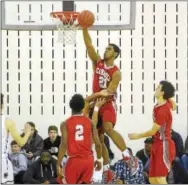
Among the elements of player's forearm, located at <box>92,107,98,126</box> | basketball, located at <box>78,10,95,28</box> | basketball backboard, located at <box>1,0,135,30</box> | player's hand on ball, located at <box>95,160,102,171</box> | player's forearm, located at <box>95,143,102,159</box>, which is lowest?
player's hand on ball, located at <box>95,160,102,171</box>

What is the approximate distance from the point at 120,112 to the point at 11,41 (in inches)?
81.6

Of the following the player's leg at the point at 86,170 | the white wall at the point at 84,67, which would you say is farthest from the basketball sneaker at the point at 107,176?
the white wall at the point at 84,67

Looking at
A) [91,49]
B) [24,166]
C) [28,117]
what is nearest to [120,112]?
[28,117]

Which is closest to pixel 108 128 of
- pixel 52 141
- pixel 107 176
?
pixel 107 176

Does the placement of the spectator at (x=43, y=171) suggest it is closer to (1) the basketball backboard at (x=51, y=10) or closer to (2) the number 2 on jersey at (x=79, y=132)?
(1) the basketball backboard at (x=51, y=10)

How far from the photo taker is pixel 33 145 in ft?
35.1

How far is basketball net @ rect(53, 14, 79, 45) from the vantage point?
9414mm

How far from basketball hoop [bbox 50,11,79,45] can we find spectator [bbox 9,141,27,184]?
1.52m

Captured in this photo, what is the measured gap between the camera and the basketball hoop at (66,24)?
9359 mm

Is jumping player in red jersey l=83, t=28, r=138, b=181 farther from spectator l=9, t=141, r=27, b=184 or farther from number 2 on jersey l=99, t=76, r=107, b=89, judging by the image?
spectator l=9, t=141, r=27, b=184

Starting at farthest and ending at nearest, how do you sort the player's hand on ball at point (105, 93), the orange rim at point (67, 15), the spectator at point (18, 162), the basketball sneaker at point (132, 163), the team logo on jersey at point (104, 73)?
the spectator at point (18, 162) → the orange rim at point (67, 15) → the basketball sneaker at point (132, 163) → the team logo on jersey at point (104, 73) → the player's hand on ball at point (105, 93)

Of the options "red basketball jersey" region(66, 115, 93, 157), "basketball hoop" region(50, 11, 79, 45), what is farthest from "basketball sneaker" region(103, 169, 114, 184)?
"basketball hoop" region(50, 11, 79, 45)

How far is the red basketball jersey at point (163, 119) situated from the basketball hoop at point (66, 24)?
2.21 meters

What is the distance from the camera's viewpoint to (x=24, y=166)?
9.79m
